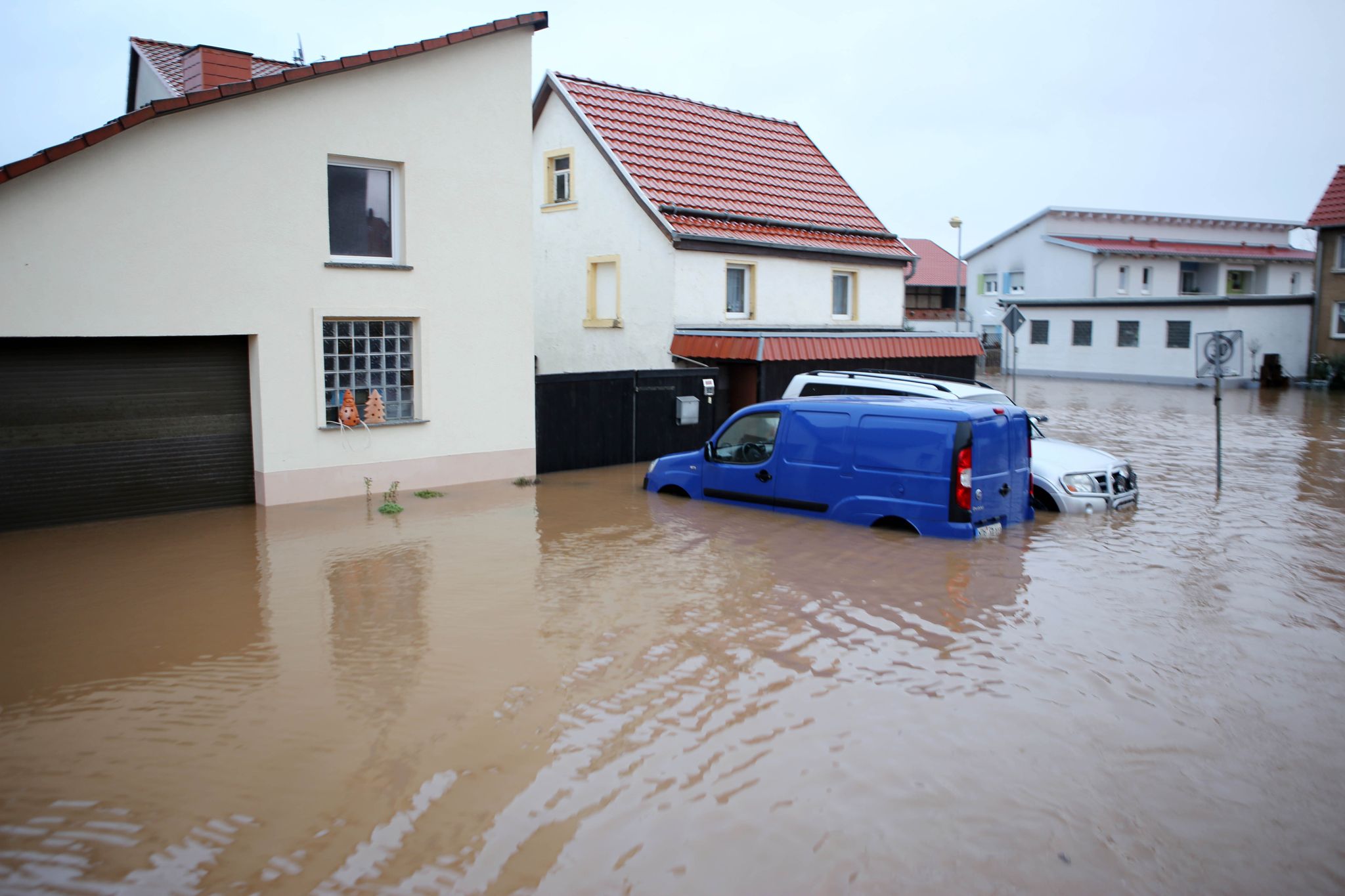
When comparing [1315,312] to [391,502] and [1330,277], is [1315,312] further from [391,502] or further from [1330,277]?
[391,502]

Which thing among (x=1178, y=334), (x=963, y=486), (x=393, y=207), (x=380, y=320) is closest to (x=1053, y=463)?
(x=963, y=486)

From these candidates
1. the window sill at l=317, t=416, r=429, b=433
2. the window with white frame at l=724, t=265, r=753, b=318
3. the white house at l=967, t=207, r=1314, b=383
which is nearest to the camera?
the window sill at l=317, t=416, r=429, b=433

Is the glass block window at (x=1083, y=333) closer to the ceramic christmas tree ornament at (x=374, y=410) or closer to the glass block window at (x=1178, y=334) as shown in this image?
the glass block window at (x=1178, y=334)

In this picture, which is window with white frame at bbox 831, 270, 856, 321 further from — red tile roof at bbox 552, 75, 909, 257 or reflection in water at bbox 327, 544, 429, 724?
reflection in water at bbox 327, 544, 429, 724

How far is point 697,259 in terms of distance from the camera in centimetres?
2020

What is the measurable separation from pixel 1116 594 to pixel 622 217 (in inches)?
536

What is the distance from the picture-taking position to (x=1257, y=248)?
189 ft

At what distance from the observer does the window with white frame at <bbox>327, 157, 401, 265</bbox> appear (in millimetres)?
14156

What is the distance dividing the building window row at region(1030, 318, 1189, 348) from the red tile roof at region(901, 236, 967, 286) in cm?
1698

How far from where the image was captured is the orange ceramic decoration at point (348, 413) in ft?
46.3

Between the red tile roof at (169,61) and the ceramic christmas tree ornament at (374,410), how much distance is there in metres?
5.88

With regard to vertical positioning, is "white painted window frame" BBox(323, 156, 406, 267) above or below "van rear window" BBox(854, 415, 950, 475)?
above

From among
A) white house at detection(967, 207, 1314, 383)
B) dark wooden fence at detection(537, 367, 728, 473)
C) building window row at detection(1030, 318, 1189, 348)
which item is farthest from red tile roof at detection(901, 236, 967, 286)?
dark wooden fence at detection(537, 367, 728, 473)

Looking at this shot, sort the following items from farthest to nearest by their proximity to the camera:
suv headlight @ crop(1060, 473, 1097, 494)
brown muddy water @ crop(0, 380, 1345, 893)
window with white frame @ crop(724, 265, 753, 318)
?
window with white frame @ crop(724, 265, 753, 318), suv headlight @ crop(1060, 473, 1097, 494), brown muddy water @ crop(0, 380, 1345, 893)
